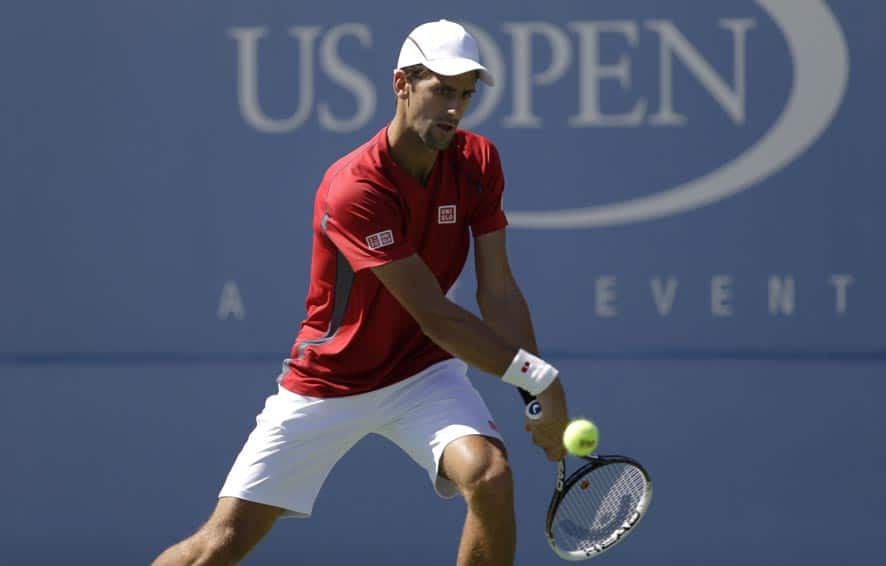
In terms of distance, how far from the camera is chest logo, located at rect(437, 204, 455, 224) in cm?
508

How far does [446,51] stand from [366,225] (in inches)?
18.7

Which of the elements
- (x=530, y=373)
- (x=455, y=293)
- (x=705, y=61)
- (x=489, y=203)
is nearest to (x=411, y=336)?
(x=489, y=203)

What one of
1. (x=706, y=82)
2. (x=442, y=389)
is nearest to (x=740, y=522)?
(x=706, y=82)

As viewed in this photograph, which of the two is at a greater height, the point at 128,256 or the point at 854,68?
the point at 854,68

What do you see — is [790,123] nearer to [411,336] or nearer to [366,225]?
[411,336]

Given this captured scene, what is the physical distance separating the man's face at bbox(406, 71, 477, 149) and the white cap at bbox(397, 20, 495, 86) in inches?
1.3

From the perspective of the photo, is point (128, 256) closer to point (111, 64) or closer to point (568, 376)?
point (111, 64)

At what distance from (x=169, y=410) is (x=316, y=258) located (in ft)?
5.90

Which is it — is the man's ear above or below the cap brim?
below

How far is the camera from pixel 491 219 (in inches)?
204

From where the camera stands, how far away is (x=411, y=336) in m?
5.20

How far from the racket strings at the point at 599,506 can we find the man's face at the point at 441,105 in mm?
947

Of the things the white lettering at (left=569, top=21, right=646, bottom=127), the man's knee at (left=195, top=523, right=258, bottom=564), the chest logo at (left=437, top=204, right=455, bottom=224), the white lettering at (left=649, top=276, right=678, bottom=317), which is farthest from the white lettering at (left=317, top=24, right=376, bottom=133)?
the man's knee at (left=195, top=523, right=258, bottom=564)

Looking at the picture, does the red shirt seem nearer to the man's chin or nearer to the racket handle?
the man's chin
